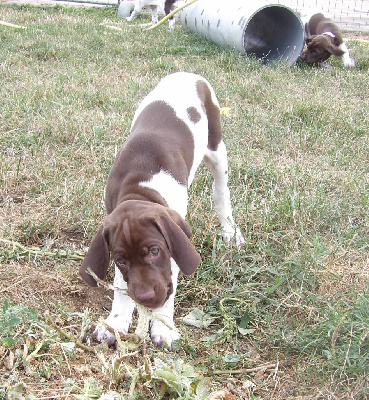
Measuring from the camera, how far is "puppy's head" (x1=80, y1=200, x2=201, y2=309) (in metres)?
2.61

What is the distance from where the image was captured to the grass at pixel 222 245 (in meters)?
2.56

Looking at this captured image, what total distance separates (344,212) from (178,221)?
1.74 metres

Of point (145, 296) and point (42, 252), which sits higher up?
point (145, 296)

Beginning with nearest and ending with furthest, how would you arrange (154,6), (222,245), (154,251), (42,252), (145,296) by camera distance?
(145,296), (154,251), (42,252), (222,245), (154,6)

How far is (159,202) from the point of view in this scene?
10.3 ft

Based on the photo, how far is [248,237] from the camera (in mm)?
3771

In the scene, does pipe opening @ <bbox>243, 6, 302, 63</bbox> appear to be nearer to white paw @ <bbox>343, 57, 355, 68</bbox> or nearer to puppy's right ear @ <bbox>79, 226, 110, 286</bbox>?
white paw @ <bbox>343, 57, 355, 68</bbox>

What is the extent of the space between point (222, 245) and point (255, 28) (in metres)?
7.15

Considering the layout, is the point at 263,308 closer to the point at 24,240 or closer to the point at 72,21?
the point at 24,240

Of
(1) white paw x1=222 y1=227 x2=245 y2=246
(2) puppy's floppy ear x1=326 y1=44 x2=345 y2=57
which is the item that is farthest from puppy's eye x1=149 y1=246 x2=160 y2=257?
(2) puppy's floppy ear x1=326 y1=44 x2=345 y2=57

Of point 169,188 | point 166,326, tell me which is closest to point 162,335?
point 166,326

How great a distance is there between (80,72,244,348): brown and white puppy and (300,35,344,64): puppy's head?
5233 mm

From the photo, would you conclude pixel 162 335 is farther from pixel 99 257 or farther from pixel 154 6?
pixel 154 6

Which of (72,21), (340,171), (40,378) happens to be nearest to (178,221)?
(40,378)
